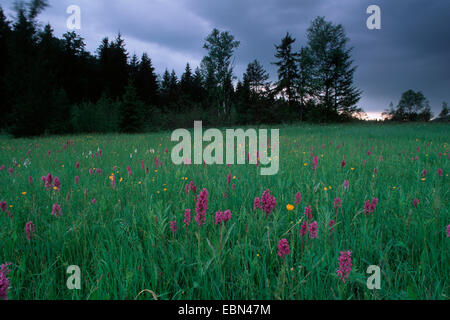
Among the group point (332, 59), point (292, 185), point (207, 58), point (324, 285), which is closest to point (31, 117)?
point (292, 185)

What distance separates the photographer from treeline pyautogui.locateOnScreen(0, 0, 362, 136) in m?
17.8

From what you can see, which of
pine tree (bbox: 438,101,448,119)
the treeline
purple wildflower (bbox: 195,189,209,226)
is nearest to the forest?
the treeline

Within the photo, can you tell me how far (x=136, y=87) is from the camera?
41188 millimetres

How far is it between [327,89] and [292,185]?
4333 centimetres

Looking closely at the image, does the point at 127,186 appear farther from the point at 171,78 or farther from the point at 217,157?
the point at 171,78

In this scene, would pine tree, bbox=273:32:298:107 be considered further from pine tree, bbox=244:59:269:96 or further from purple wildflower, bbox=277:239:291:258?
purple wildflower, bbox=277:239:291:258

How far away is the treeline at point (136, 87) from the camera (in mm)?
17766

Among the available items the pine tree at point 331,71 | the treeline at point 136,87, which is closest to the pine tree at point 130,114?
the treeline at point 136,87

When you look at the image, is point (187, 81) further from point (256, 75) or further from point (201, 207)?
point (201, 207)

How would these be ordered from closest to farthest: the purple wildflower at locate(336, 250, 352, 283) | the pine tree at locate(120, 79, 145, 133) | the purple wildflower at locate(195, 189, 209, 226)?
the purple wildflower at locate(336, 250, 352, 283) < the purple wildflower at locate(195, 189, 209, 226) < the pine tree at locate(120, 79, 145, 133)

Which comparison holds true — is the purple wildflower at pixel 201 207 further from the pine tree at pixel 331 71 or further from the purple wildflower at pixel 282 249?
the pine tree at pixel 331 71

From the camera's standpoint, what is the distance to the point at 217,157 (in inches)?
215

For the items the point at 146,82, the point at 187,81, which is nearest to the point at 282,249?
the point at 146,82
